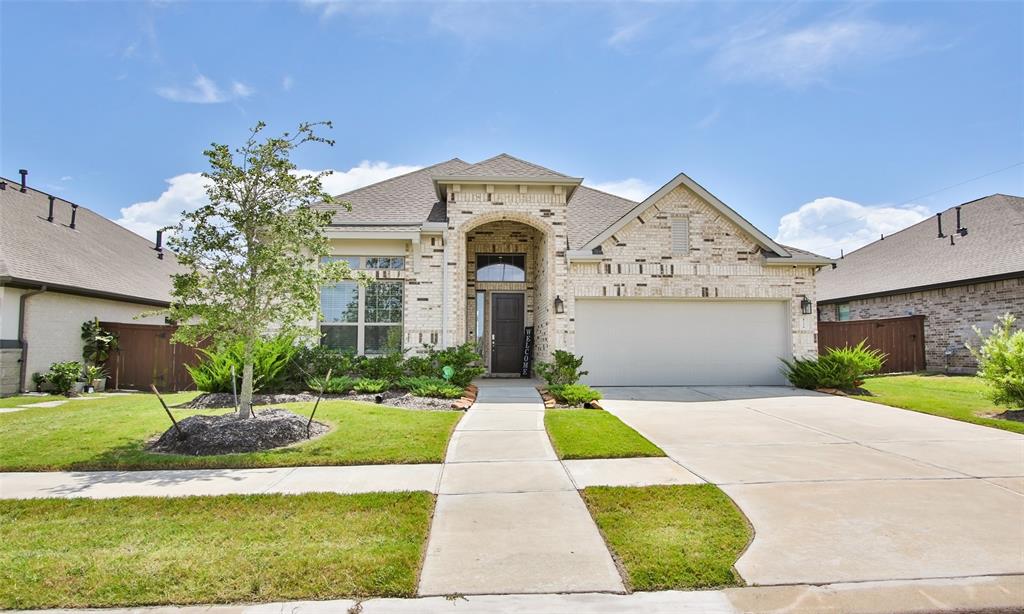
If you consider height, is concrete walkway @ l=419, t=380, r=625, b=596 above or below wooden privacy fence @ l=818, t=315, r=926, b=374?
below

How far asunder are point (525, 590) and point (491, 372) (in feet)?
38.5

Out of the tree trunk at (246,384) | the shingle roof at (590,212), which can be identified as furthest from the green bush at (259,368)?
the shingle roof at (590,212)

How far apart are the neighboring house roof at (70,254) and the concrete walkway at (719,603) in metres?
12.8

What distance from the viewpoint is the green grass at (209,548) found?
3.04 meters

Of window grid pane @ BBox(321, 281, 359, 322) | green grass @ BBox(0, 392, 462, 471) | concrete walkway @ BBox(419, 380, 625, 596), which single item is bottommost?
concrete walkway @ BBox(419, 380, 625, 596)

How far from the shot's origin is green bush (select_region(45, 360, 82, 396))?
11.9 m

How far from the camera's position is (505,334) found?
1491cm

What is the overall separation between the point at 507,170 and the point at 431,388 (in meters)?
5.87

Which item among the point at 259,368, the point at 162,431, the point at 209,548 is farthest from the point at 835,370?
the point at 162,431

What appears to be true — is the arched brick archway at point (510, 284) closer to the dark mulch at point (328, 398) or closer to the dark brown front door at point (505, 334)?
the dark brown front door at point (505, 334)

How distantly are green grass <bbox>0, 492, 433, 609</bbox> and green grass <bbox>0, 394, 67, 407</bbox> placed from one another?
26.3ft

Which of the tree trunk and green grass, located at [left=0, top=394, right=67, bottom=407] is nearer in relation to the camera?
the tree trunk

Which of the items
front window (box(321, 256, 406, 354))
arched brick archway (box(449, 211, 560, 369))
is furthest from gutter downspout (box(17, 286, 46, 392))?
arched brick archway (box(449, 211, 560, 369))

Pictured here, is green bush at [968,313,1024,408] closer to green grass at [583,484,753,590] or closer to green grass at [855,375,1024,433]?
green grass at [855,375,1024,433]
